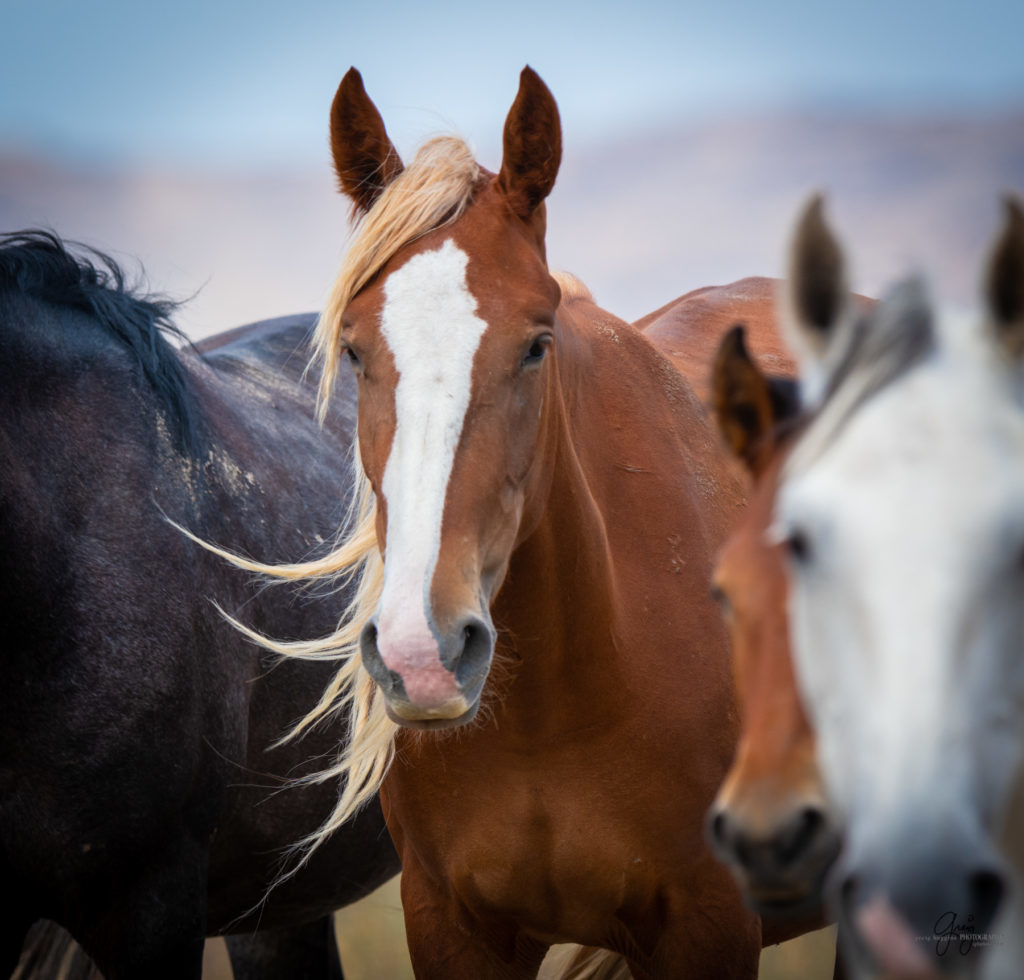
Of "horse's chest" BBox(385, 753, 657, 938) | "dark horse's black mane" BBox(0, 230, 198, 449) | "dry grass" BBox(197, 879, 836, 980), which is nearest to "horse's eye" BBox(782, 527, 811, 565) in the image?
"horse's chest" BBox(385, 753, 657, 938)

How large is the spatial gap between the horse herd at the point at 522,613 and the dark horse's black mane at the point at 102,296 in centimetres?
2

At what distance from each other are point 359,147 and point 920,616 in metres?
1.90

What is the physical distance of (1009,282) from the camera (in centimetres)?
146

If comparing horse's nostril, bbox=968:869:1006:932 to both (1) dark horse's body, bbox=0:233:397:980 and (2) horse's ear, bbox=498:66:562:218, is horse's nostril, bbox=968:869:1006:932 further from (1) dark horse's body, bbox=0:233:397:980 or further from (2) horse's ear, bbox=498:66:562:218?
(1) dark horse's body, bbox=0:233:397:980

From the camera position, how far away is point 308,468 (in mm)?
4121

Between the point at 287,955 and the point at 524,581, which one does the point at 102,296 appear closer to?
the point at 524,581

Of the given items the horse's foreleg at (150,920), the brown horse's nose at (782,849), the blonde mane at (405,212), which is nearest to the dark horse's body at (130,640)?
the horse's foreleg at (150,920)

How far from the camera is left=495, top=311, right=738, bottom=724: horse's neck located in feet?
8.50

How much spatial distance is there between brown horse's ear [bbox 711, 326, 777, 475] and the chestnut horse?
0.61m

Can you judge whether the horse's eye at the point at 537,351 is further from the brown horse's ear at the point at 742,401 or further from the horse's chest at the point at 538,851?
the horse's chest at the point at 538,851

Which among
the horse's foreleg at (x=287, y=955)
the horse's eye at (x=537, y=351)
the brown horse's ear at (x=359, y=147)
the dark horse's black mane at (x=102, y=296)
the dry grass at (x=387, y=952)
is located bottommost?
the dry grass at (x=387, y=952)

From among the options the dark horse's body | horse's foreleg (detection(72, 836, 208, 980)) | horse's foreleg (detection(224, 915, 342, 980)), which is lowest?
horse's foreleg (detection(224, 915, 342, 980))

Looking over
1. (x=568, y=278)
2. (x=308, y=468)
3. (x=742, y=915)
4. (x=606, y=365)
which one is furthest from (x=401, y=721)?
(x=308, y=468)

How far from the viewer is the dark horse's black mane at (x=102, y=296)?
324 centimetres
